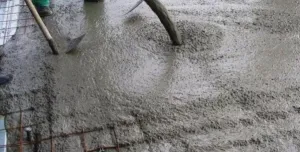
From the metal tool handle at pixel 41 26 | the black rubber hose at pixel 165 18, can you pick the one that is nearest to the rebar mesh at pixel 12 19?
the metal tool handle at pixel 41 26

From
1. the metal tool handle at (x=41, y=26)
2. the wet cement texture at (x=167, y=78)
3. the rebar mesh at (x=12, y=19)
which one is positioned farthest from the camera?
the rebar mesh at (x=12, y=19)

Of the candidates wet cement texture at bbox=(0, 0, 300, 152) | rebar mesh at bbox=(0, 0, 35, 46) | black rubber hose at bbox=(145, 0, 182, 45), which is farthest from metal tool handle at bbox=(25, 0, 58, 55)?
black rubber hose at bbox=(145, 0, 182, 45)

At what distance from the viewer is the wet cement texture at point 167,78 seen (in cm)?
318

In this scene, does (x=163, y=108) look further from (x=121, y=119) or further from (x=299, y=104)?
(x=299, y=104)

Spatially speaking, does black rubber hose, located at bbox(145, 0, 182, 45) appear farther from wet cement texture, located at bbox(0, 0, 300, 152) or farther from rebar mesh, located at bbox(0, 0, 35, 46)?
rebar mesh, located at bbox(0, 0, 35, 46)

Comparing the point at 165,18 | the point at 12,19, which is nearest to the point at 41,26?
the point at 12,19

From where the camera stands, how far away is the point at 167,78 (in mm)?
3854

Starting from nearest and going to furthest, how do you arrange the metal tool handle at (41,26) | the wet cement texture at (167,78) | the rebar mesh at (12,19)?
the wet cement texture at (167,78) → the metal tool handle at (41,26) → the rebar mesh at (12,19)

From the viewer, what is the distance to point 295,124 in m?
3.25

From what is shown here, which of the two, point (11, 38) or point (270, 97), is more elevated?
point (270, 97)

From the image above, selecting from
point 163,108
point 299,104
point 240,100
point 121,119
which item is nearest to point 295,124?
point 299,104

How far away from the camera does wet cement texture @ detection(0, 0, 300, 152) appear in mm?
3182

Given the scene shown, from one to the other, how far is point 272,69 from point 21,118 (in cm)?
245

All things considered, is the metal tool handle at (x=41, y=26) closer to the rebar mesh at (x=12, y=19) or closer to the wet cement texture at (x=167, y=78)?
the wet cement texture at (x=167, y=78)
